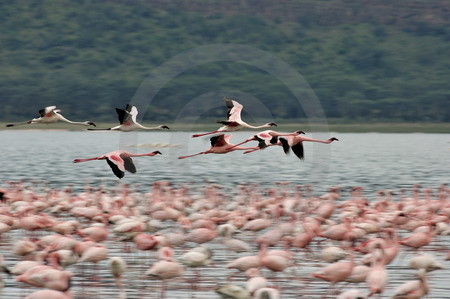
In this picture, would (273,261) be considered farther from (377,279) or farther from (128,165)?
(128,165)

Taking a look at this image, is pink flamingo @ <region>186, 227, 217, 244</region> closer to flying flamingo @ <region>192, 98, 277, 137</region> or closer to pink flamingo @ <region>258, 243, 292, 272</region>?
pink flamingo @ <region>258, 243, 292, 272</region>

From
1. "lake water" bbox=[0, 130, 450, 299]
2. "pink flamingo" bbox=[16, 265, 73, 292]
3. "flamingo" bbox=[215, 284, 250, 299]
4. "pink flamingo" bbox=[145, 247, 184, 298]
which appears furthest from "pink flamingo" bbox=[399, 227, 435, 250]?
"pink flamingo" bbox=[16, 265, 73, 292]

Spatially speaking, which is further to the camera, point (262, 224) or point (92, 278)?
point (262, 224)

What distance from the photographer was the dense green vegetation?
511 ft

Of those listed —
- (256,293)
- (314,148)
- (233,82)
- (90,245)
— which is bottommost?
(256,293)

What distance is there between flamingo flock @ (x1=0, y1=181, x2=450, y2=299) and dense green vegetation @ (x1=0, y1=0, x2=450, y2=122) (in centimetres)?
12197

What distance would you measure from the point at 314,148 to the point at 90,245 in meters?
93.7

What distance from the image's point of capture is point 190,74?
569ft

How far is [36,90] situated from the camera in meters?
162

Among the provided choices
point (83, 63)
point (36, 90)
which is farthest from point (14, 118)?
point (83, 63)

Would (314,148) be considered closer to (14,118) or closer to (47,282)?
(14,118)

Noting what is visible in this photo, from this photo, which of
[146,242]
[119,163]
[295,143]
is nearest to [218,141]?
[295,143]

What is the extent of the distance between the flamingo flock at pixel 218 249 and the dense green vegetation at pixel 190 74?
122 meters

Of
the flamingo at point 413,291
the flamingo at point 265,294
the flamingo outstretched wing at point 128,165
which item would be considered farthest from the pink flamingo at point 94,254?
the flamingo at point 413,291
